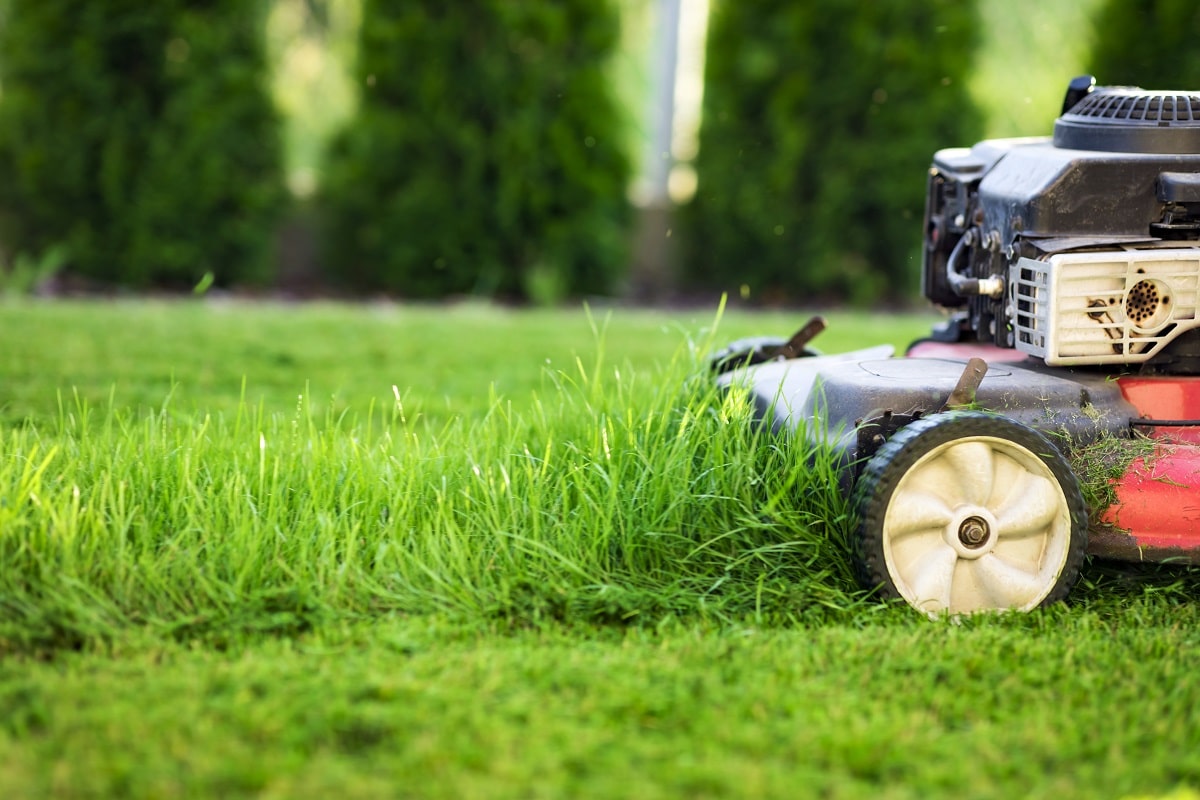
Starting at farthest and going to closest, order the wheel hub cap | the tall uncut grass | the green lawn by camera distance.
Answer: the wheel hub cap, the tall uncut grass, the green lawn

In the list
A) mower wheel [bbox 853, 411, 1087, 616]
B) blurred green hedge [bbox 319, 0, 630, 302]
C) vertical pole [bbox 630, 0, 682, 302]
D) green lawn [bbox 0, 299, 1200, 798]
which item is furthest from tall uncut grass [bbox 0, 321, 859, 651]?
vertical pole [bbox 630, 0, 682, 302]

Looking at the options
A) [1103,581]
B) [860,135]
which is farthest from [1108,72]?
[1103,581]

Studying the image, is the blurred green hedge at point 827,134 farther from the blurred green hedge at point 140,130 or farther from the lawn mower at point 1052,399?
the lawn mower at point 1052,399

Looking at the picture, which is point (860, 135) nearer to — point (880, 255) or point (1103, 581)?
point (880, 255)

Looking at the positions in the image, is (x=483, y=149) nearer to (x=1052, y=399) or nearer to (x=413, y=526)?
(x=413, y=526)

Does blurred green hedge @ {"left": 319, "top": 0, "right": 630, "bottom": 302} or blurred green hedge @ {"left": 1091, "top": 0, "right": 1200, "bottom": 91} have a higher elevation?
blurred green hedge @ {"left": 1091, "top": 0, "right": 1200, "bottom": 91}

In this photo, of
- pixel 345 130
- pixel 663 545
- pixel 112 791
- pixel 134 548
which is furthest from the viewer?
pixel 345 130

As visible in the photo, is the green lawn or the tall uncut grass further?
the tall uncut grass

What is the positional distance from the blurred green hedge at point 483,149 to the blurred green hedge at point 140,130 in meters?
0.58

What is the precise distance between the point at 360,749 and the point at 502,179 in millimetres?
5509

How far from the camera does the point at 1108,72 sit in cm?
683

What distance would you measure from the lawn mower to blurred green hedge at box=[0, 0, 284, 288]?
4.81 metres

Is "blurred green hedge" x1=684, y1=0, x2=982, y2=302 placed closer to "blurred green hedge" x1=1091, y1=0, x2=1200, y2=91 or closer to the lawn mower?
"blurred green hedge" x1=1091, y1=0, x2=1200, y2=91

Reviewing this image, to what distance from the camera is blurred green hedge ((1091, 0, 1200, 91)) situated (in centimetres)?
665
